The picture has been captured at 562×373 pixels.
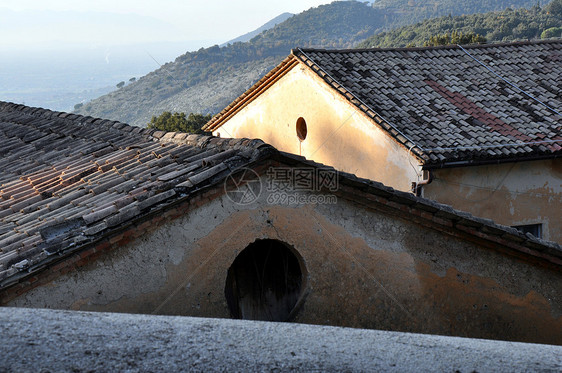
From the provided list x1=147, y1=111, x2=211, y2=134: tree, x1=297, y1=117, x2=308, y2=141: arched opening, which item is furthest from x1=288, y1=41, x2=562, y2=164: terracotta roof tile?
x1=147, y1=111, x2=211, y2=134: tree

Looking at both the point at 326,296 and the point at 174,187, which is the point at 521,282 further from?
the point at 174,187

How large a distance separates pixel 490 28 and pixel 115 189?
4482cm

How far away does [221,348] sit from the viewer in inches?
115

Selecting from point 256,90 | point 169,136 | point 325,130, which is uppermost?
point 169,136

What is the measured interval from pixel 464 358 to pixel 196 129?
32.4 metres

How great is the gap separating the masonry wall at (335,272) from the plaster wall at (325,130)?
5.43 meters

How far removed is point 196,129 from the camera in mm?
34719

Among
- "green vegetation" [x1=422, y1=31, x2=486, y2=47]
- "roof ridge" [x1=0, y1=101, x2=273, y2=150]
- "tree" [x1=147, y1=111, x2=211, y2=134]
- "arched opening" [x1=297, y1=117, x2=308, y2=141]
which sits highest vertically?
"roof ridge" [x1=0, y1=101, x2=273, y2=150]

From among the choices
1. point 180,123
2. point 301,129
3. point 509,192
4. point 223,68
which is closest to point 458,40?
point 180,123

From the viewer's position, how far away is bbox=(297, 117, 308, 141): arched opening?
50.4 ft

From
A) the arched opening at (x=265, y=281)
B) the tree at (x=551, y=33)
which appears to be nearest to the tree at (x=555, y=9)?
the tree at (x=551, y=33)

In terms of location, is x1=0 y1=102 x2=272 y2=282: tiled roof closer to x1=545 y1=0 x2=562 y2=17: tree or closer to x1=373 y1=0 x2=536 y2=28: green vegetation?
x1=545 y1=0 x2=562 y2=17: tree

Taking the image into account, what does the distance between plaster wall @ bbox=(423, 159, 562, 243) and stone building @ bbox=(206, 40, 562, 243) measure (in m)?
0.02

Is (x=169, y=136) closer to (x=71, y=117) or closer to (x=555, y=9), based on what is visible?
(x=71, y=117)
